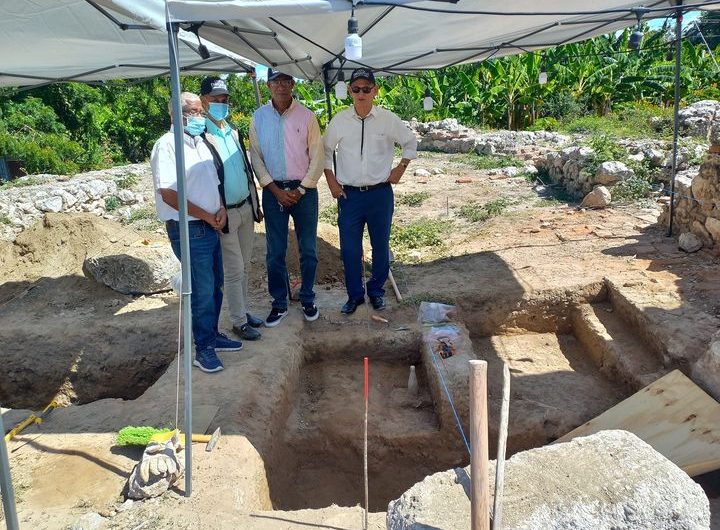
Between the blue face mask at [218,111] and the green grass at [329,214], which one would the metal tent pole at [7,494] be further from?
the green grass at [329,214]

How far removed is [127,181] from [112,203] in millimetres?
1157

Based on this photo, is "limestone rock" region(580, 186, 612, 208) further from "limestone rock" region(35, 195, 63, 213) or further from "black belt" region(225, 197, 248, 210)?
"limestone rock" region(35, 195, 63, 213)

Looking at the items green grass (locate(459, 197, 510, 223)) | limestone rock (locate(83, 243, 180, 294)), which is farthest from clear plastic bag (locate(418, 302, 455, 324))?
green grass (locate(459, 197, 510, 223))

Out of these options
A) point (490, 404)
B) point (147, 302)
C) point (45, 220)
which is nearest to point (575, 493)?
point (490, 404)

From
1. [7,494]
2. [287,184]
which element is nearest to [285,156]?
[287,184]

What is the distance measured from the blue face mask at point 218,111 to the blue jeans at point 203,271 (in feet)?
2.55

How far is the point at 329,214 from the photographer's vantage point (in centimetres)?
937

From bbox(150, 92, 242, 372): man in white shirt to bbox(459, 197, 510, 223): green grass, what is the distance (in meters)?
5.32

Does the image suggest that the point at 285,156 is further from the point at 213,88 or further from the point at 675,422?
the point at 675,422

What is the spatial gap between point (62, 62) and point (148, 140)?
12.1 metres

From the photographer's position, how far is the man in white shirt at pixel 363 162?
4.56 metres

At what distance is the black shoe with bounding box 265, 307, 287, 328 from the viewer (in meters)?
4.99

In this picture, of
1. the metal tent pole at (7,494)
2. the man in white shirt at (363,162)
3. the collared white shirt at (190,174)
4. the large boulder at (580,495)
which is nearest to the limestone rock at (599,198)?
the man in white shirt at (363,162)

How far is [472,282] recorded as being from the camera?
580cm
